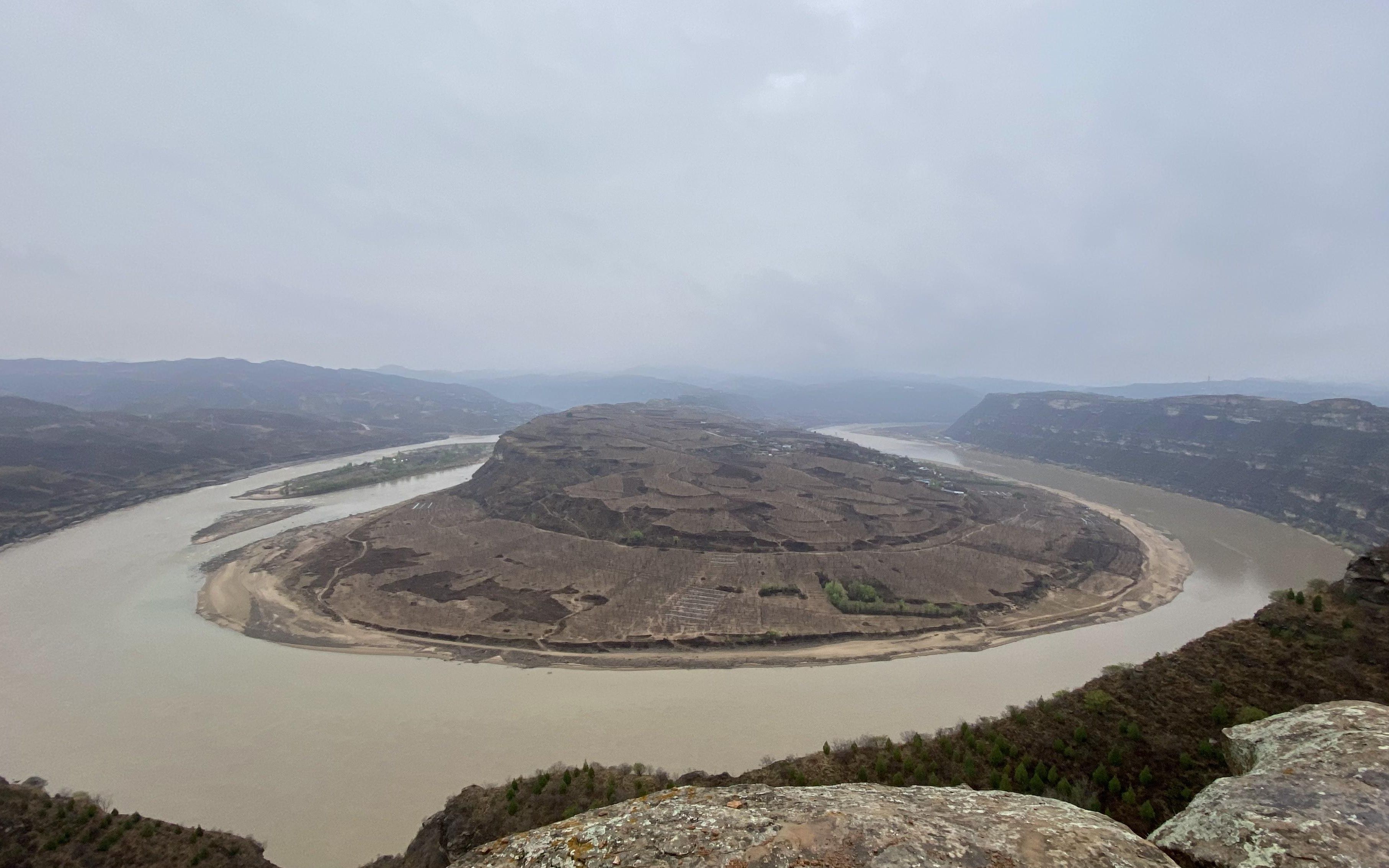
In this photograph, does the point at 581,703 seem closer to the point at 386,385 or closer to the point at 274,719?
the point at 274,719

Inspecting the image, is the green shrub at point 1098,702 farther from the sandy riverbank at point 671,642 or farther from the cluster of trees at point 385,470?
the cluster of trees at point 385,470

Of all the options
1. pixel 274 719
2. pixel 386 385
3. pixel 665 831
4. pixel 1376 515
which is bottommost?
pixel 274 719

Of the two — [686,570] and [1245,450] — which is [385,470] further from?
[1245,450]

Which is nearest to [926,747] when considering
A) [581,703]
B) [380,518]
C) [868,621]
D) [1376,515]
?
[581,703]

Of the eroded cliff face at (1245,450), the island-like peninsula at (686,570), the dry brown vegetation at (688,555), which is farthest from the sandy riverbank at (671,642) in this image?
the eroded cliff face at (1245,450)

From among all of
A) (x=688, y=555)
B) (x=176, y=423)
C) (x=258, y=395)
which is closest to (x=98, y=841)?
(x=688, y=555)

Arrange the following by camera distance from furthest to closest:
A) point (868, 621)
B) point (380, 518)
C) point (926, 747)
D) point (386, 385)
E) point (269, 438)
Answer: point (386, 385) → point (269, 438) → point (380, 518) → point (868, 621) → point (926, 747)
